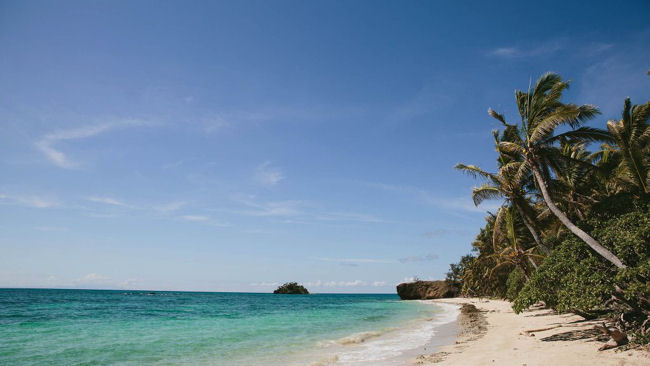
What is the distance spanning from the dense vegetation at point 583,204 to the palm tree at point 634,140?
0.03m

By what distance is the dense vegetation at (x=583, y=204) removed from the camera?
29.5 feet

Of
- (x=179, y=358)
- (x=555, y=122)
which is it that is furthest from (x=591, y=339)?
(x=179, y=358)

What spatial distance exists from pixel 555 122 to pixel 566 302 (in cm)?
660

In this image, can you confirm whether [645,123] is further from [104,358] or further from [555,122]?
[104,358]

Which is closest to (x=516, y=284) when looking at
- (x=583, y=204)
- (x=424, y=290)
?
(x=583, y=204)

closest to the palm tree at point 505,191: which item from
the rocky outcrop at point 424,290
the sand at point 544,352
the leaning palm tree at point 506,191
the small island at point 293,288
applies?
the leaning palm tree at point 506,191

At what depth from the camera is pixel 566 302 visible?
9.46 m

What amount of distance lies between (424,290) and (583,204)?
7627 cm

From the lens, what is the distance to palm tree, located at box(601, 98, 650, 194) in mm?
11953

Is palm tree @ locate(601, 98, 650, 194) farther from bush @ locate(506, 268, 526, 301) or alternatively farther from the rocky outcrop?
the rocky outcrop

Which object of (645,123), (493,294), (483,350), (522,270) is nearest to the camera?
(483,350)

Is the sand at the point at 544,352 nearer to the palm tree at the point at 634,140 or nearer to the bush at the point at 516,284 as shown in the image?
the palm tree at the point at 634,140

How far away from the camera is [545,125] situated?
12602 mm

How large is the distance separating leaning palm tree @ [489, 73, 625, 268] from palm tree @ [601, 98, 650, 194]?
84 cm
